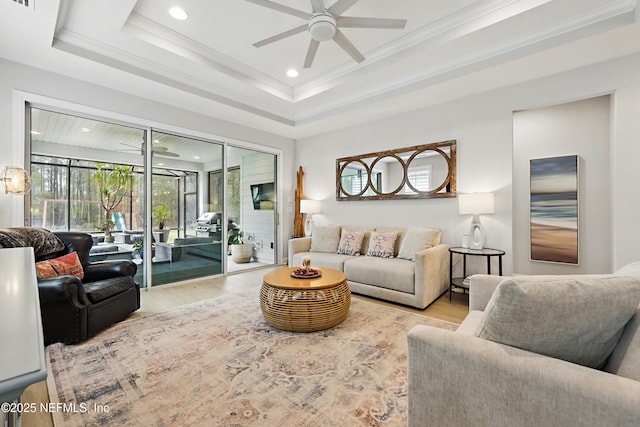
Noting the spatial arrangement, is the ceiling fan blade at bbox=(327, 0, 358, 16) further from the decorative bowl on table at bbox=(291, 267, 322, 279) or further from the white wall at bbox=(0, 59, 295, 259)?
the white wall at bbox=(0, 59, 295, 259)

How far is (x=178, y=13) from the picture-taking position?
2.67 meters

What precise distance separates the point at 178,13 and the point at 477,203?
12.1 feet

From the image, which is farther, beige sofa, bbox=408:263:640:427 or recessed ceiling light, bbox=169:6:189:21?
recessed ceiling light, bbox=169:6:189:21

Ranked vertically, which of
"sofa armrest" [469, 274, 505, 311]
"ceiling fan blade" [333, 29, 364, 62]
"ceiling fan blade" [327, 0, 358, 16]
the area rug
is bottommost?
the area rug

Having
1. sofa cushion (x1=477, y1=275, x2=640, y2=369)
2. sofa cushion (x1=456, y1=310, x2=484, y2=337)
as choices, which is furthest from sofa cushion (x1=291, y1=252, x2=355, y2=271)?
sofa cushion (x1=477, y1=275, x2=640, y2=369)

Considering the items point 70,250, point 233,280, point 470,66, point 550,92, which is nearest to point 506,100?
point 550,92

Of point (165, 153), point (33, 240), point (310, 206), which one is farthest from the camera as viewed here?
point (310, 206)

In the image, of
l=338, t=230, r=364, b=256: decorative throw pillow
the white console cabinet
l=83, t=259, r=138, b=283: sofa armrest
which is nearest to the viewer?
the white console cabinet

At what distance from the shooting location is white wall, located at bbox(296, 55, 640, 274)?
2787mm

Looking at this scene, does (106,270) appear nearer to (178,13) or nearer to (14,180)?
(14,180)

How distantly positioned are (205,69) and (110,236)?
2495 mm

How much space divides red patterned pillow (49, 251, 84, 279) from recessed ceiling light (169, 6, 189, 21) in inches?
98.0

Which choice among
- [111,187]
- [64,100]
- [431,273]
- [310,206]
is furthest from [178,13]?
[431,273]

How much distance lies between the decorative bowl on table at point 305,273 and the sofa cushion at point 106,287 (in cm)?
166
